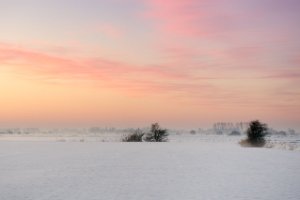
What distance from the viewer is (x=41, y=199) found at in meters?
11.2

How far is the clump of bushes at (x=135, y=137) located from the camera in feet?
164

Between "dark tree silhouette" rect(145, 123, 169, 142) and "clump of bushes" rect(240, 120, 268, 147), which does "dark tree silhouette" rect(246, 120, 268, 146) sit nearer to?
"clump of bushes" rect(240, 120, 268, 147)

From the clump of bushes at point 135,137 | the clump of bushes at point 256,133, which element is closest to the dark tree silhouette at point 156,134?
the clump of bushes at point 135,137

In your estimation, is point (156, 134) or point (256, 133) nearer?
point (256, 133)

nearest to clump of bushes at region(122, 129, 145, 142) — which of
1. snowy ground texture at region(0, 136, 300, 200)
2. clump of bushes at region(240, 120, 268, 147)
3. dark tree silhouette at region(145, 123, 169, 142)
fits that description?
dark tree silhouette at region(145, 123, 169, 142)

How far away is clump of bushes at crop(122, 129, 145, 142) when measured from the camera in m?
49.9

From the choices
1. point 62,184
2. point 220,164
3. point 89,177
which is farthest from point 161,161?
point 62,184

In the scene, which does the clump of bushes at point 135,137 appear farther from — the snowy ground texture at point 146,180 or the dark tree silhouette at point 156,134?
the snowy ground texture at point 146,180

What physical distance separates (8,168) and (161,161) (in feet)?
Answer: 26.1

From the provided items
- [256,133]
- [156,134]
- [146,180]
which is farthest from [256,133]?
[146,180]

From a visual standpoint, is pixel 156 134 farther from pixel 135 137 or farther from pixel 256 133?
pixel 256 133

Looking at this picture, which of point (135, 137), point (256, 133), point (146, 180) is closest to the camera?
point (146, 180)

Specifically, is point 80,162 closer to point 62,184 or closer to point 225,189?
point 62,184

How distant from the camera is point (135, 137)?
50.3 m
